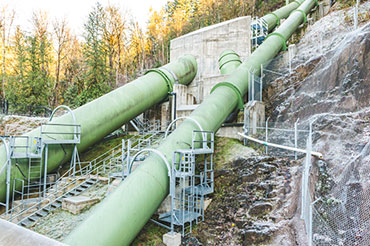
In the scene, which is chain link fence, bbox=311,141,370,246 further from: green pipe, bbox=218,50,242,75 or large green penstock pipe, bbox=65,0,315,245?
green pipe, bbox=218,50,242,75

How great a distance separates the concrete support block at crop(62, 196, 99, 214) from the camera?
961cm

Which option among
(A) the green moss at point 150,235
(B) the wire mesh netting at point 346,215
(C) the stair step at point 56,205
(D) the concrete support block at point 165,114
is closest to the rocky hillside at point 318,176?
(B) the wire mesh netting at point 346,215

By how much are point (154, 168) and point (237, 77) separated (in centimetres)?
710

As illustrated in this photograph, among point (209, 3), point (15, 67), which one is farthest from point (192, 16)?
point (15, 67)

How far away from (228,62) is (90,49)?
1979 centimetres

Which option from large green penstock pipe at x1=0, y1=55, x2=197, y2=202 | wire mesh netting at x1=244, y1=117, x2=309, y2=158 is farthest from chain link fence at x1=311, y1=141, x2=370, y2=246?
large green penstock pipe at x1=0, y1=55, x2=197, y2=202

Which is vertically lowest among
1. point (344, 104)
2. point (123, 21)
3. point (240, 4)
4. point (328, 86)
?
point (344, 104)

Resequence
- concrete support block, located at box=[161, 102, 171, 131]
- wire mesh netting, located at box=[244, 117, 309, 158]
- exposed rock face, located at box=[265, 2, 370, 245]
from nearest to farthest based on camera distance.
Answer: exposed rock face, located at box=[265, 2, 370, 245] → wire mesh netting, located at box=[244, 117, 309, 158] → concrete support block, located at box=[161, 102, 171, 131]

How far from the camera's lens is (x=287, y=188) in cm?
807

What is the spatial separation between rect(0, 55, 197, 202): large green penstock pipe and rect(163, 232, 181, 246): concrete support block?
254 inches

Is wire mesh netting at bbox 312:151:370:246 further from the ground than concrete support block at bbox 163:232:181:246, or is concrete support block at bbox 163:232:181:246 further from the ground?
wire mesh netting at bbox 312:151:370:246

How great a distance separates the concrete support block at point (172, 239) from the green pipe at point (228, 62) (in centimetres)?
1134

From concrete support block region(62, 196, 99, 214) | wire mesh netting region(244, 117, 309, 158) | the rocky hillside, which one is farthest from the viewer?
concrete support block region(62, 196, 99, 214)

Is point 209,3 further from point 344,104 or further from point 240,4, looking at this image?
point 344,104
